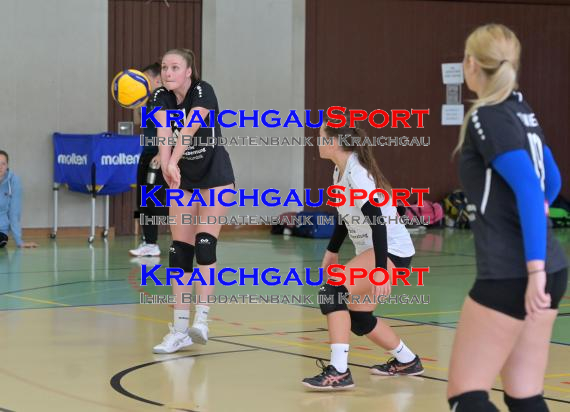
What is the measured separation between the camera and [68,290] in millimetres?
9109

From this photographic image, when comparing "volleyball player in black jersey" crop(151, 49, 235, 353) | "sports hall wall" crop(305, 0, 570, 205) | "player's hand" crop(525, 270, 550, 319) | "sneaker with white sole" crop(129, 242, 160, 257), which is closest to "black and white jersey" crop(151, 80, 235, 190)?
"volleyball player in black jersey" crop(151, 49, 235, 353)

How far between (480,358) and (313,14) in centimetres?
1401

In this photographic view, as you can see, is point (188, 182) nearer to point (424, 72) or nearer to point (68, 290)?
point (68, 290)

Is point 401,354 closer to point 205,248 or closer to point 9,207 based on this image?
point 205,248

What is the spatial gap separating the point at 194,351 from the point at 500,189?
3.46 m

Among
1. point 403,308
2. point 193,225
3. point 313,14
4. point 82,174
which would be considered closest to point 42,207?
point 82,174

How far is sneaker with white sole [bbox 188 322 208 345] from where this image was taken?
6.27 meters

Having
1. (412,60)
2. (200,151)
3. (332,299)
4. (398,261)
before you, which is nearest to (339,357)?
(332,299)

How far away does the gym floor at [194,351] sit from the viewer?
5047 mm

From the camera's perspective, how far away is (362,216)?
18.0 ft

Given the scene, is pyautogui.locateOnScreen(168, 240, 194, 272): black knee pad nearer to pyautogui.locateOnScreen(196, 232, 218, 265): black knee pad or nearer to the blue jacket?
pyautogui.locateOnScreen(196, 232, 218, 265): black knee pad

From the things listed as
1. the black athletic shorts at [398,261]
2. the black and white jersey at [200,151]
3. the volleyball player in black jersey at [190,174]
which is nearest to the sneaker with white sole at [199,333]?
the volleyball player in black jersey at [190,174]

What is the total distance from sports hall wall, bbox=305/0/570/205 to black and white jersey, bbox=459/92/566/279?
13.5m

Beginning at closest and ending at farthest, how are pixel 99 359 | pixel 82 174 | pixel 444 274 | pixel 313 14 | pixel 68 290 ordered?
1. pixel 99 359
2. pixel 68 290
3. pixel 444 274
4. pixel 82 174
5. pixel 313 14
